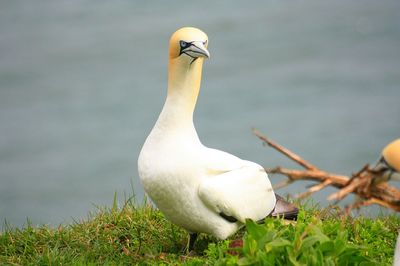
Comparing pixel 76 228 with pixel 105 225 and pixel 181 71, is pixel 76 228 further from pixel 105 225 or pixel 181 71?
pixel 181 71

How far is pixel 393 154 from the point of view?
264 centimetres

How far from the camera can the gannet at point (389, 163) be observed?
2.63m

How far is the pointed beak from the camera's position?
15.9ft

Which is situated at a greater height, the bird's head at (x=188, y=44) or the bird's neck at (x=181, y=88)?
the bird's head at (x=188, y=44)

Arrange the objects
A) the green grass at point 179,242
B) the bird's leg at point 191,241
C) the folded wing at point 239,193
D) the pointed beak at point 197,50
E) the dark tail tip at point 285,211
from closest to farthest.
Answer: the green grass at point 179,242, the pointed beak at point 197,50, the folded wing at point 239,193, the bird's leg at point 191,241, the dark tail tip at point 285,211

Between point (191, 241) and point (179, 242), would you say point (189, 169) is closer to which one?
point (191, 241)

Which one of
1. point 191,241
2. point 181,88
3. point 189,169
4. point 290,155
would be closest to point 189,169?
point 189,169

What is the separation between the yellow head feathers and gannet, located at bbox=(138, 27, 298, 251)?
2.31 m

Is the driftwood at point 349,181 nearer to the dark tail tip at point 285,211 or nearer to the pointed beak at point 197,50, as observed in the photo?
the pointed beak at point 197,50

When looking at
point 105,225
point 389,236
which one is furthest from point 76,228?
point 389,236

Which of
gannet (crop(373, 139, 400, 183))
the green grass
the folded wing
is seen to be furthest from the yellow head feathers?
the folded wing

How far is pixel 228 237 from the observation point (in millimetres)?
5309

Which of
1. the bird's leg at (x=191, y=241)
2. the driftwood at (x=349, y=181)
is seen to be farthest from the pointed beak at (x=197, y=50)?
the driftwood at (x=349, y=181)

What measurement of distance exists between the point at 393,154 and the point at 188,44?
96.9 inches
